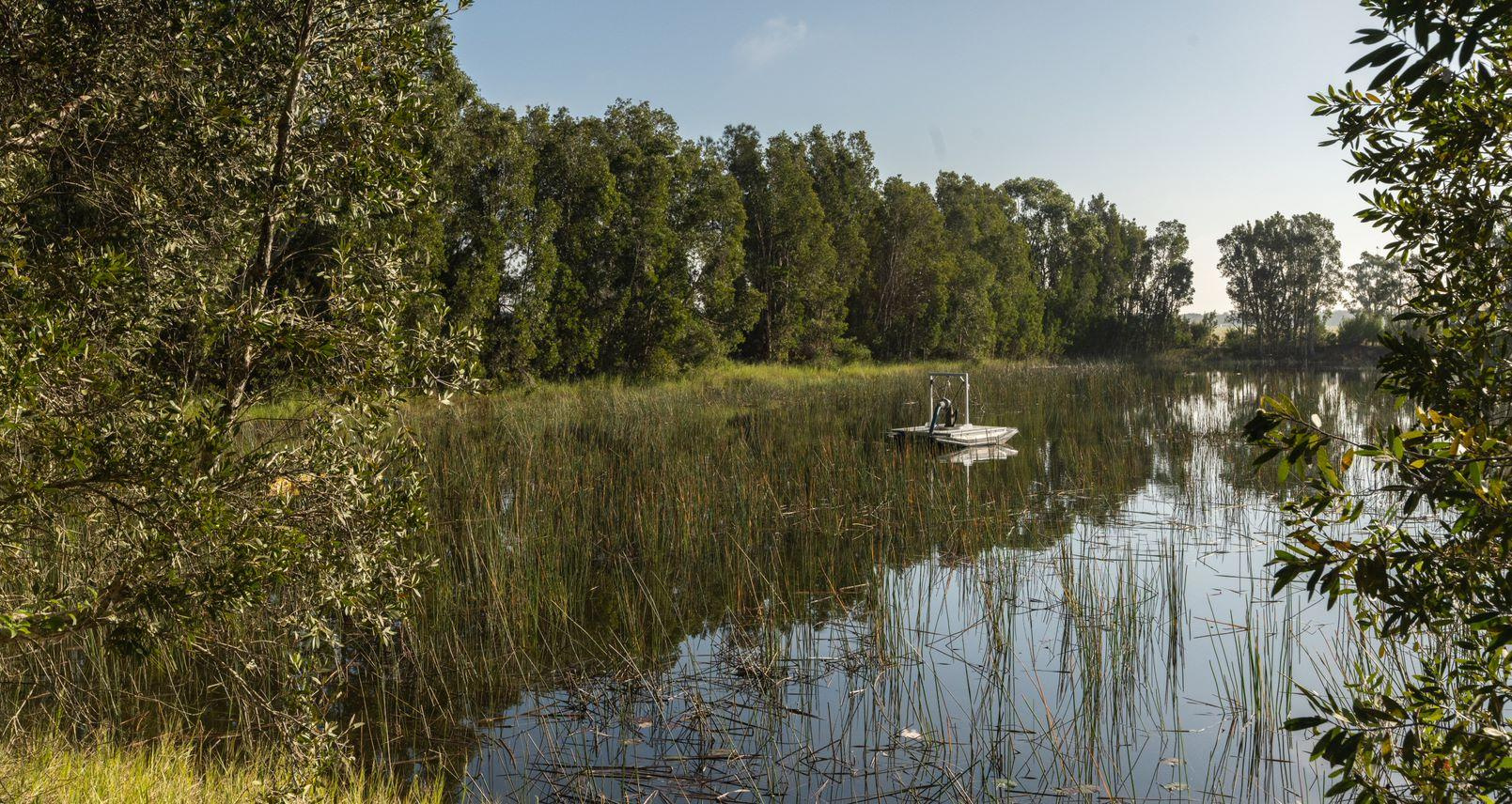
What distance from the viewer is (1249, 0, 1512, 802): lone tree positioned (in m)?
1.48

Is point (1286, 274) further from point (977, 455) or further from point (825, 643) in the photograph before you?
point (825, 643)

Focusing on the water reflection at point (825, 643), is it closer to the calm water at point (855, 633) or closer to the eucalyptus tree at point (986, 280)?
the calm water at point (855, 633)

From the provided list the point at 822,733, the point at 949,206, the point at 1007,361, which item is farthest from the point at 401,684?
the point at 949,206

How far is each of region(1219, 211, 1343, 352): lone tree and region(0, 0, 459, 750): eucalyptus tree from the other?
5237cm

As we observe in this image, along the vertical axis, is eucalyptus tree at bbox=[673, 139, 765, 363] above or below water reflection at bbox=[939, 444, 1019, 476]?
above

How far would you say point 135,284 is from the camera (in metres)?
2.95

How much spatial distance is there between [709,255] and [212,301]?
79.5 ft

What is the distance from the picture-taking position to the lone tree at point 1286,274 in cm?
4716

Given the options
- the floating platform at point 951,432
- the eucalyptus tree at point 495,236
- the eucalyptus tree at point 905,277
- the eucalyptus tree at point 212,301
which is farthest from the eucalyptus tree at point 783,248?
the eucalyptus tree at point 212,301

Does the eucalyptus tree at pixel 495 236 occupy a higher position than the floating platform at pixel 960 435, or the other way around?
the eucalyptus tree at pixel 495 236

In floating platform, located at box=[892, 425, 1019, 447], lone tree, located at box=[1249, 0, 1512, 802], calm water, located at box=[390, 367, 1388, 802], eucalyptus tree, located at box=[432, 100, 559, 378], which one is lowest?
calm water, located at box=[390, 367, 1388, 802]

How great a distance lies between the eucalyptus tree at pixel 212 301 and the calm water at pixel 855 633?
166 cm

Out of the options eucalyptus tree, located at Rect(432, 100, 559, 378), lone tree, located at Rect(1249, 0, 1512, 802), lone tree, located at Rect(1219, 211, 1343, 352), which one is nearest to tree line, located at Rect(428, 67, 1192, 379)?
eucalyptus tree, located at Rect(432, 100, 559, 378)

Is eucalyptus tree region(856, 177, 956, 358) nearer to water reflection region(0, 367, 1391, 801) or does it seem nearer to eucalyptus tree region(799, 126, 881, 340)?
eucalyptus tree region(799, 126, 881, 340)
